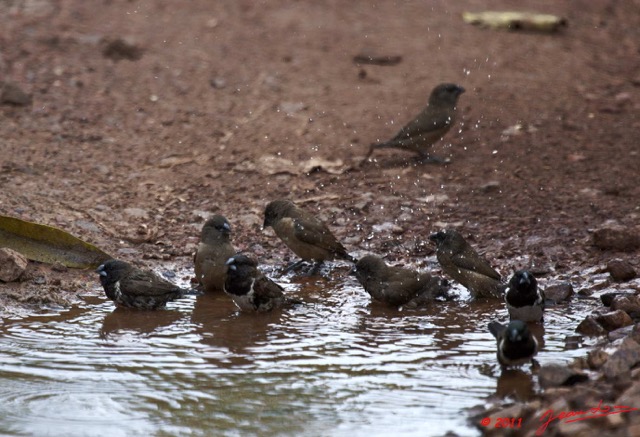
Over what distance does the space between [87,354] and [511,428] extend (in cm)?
311

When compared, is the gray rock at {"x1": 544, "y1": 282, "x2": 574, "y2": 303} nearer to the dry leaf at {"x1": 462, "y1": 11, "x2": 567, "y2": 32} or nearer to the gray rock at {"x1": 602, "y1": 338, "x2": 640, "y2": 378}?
the gray rock at {"x1": 602, "y1": 338, "x2": 640, "y2": 378}

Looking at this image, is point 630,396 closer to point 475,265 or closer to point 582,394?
point 582,394

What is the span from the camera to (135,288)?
26.9 ft

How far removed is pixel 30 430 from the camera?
5.77m

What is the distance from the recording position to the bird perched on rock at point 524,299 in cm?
764

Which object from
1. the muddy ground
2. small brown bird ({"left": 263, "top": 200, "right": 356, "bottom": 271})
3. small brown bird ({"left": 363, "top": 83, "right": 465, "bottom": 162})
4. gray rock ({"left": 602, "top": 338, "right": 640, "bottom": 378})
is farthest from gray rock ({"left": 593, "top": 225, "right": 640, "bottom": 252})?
gray rock ({"left": 602, "top": 338, "right": 640, "bottom": 378})

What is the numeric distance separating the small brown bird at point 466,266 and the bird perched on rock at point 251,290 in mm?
1468

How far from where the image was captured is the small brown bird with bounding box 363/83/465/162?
11.5 m

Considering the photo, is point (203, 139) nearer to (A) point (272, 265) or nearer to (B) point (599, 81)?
(A) point (272, 265)

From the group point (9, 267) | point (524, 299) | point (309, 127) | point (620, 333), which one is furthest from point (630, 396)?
point (309, 127)

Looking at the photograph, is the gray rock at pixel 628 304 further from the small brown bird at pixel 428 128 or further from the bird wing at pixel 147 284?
the small brown bird at pixel 428 128

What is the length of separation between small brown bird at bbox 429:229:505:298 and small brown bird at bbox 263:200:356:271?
938mm

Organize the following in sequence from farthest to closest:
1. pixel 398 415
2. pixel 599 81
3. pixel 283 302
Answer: pixel 599 81, pixel 283 302, pixel 398 415

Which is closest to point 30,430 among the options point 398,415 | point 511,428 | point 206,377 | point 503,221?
point 206,377
